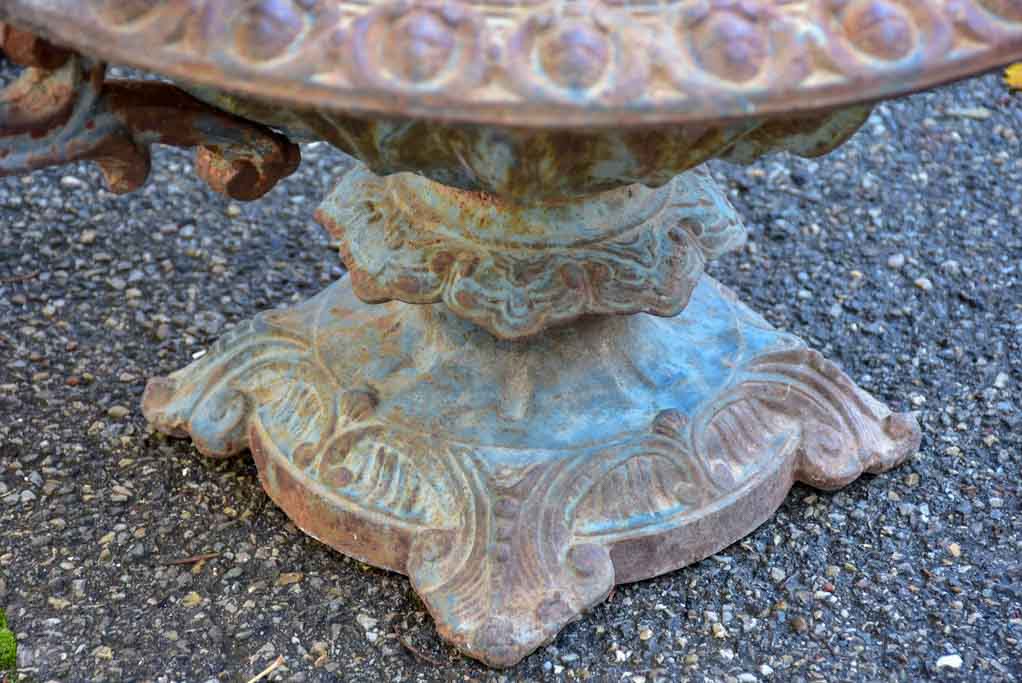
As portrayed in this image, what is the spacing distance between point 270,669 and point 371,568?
8.9 inches

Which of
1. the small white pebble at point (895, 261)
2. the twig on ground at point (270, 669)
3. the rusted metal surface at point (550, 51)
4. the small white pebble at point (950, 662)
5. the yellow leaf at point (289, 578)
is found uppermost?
the rusted metal surface at point (550, 51)

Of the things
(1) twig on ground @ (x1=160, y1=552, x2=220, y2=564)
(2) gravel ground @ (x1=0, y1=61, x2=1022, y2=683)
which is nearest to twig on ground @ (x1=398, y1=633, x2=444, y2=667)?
(2) gravel ground @ (x1=0, y1=61, x2=1022, y2=683)

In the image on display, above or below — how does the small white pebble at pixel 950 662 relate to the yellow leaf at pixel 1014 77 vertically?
above

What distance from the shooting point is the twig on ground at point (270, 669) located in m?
1.88

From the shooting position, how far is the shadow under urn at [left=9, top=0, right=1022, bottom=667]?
1.34 m

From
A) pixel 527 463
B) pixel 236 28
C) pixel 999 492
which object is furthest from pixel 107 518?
pixel 999 492

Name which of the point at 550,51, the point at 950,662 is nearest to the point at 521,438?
the point at 950,662

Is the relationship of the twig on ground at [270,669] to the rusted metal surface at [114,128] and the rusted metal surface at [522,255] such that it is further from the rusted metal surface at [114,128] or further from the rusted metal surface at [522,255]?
the rusted metal surface at [114,128]

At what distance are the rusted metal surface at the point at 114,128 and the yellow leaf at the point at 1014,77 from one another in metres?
2.01

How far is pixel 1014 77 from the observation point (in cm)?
322

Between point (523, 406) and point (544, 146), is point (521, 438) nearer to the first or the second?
point (523, 406)

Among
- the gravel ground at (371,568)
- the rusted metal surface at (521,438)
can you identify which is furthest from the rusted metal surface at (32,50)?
the gravel ground at (371,568)

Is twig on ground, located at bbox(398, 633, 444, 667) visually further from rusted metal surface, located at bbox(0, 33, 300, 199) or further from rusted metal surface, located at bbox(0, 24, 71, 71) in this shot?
rusted metal surface, located at bbox(0, 24, 71, 71)

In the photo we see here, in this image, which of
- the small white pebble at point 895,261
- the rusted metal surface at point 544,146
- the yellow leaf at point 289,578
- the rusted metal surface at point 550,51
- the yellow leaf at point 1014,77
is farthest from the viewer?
the yellow leaf at point 1014,77
